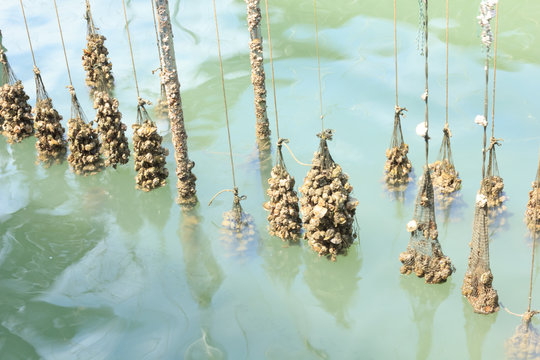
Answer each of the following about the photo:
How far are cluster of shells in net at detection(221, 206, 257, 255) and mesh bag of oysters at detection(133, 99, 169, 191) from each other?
5.47 ft

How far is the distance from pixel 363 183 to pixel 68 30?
33.7ft

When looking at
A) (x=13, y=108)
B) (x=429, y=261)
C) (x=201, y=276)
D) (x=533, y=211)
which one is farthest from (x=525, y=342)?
(x=13, y=108)

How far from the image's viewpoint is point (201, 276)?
32.6 feet

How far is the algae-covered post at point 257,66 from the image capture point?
38.1 feet

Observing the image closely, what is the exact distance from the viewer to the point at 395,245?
10.2m

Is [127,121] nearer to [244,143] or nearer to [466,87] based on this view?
[244,143]

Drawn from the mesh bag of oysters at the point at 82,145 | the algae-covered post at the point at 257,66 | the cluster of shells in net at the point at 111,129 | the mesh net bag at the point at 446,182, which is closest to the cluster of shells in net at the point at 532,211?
the mesh net bag at the point at 446,182

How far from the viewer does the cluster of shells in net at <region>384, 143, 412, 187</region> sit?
11016 millimetres

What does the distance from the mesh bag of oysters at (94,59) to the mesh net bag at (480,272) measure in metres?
8.98

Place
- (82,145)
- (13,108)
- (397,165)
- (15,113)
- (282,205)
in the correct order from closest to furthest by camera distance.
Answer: (282,205) → (397,165) → (82,145) → (13,108) → (15,113)

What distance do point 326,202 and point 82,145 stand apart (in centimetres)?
497

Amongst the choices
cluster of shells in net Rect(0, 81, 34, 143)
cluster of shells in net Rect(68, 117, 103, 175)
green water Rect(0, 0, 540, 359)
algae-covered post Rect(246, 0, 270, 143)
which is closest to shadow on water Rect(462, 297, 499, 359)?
green water Rect(0, 0, 540, 359)

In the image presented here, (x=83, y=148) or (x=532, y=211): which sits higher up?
(x=83, y=148)

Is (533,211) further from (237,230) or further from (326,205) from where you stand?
(237,230)
